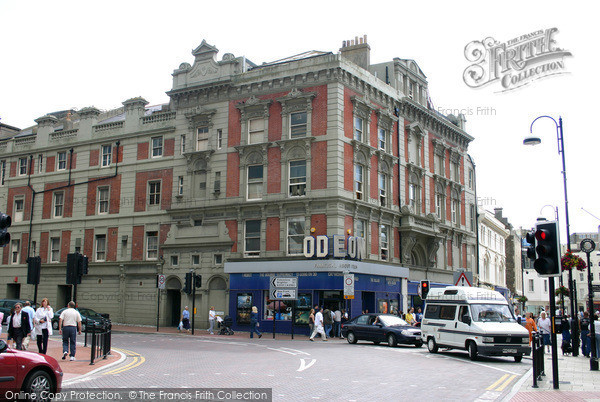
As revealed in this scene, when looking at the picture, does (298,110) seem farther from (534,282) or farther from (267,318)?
(534,282)

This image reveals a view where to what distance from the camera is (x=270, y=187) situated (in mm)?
37281

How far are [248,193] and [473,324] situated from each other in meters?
20.0

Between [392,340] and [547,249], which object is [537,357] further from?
[392,340]

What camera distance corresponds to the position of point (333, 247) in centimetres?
3444

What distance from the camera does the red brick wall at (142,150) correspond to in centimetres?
4303

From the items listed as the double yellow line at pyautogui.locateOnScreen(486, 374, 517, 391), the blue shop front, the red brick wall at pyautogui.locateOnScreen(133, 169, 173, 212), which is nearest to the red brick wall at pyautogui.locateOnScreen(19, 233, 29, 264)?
the red brick wall at pyautogui.locateOnScreen(133, 169, 173, 212)

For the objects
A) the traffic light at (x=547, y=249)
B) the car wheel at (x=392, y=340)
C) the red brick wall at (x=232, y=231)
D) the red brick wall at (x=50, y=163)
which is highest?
the red brick wall at (x=50, y=163)

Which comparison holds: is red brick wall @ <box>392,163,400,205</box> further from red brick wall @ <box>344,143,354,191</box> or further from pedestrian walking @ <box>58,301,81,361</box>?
pedestrian walking @ <box>58,301,81,361</box>

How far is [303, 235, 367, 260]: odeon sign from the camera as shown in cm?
3431

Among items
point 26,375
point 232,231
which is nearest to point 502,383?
point 26,375

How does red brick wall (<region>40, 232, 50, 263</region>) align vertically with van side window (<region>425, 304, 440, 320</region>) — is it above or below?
above

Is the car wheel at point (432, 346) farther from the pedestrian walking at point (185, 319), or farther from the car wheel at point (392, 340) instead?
the pedestrian walking at point (185, 319)

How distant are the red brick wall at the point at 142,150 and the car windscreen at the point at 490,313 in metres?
28.3

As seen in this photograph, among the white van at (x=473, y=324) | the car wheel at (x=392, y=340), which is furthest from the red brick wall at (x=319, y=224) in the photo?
the white van at (x=473, y=324)
